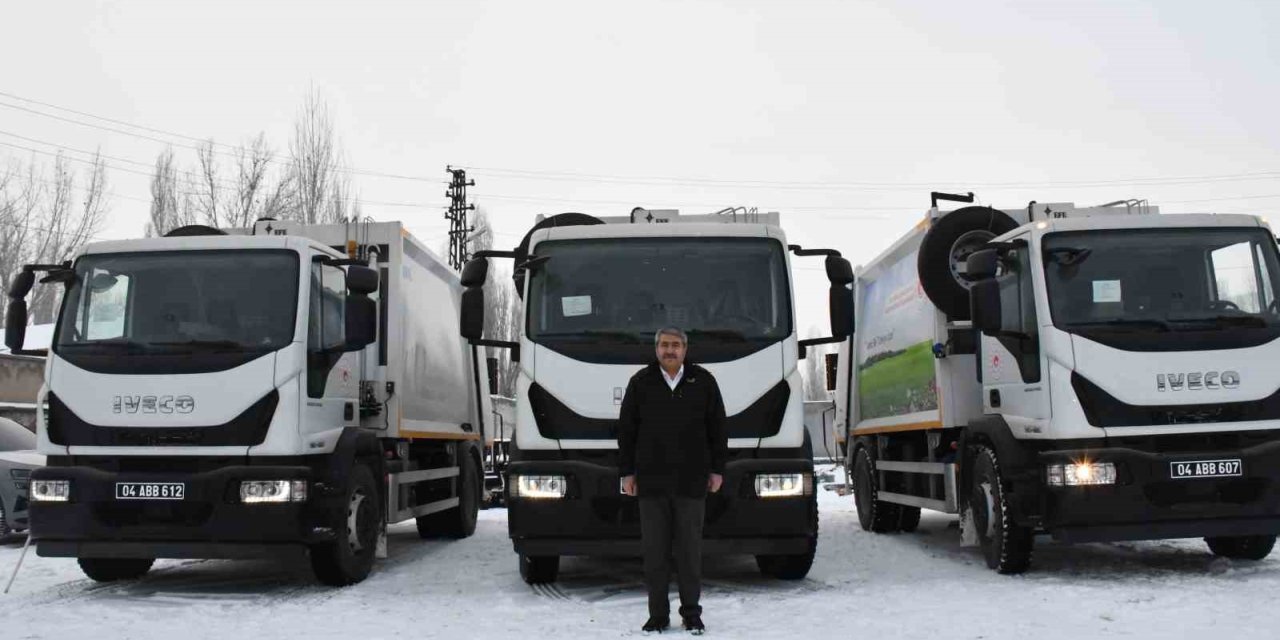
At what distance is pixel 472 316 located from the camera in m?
8.42

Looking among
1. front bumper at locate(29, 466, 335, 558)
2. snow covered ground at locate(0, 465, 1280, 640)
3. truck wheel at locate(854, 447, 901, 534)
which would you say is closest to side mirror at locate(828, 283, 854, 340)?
snow covered ground at locate(0, 465, 1280, 640)

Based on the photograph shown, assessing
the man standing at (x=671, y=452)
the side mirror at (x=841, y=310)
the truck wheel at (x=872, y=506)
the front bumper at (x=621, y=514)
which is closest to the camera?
the man standing at (x=671, y=452)

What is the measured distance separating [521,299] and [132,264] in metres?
2.97

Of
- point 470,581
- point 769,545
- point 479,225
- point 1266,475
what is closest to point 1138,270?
point 1266,475

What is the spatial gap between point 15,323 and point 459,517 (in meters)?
6.04

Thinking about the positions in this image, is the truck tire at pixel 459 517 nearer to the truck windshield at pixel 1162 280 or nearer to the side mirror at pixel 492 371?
the side mirror at pixel 492 371

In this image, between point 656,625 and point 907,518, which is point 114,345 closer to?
point 656,625

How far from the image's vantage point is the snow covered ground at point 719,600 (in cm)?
671

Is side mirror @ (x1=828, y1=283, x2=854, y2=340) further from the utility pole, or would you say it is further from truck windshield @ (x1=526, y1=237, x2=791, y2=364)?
the utility pole

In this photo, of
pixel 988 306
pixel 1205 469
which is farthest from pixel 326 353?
pixel 1205 469

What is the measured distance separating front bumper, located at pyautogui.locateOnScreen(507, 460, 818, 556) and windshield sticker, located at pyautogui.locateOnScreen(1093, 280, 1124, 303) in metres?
2.71

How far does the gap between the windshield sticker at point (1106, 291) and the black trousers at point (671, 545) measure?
12.0 feet

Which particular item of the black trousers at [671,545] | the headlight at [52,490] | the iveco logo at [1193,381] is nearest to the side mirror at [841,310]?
the black trousers at [671,545]

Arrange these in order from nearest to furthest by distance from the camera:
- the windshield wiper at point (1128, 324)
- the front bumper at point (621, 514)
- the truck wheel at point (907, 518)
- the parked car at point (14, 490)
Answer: the front bumper at point (621, 514) < the windshield wiper at point (1128, 324) < the parked car at point (14, 490) < the truck wheel at point (907, 518)
